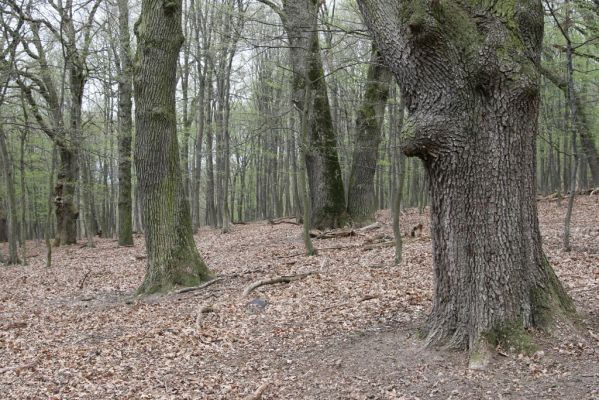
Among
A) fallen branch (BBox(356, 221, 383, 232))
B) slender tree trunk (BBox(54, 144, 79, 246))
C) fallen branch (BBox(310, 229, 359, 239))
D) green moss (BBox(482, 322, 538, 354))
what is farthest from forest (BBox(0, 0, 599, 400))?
slender tree trunk (BBox(54, 144, 79, 246))

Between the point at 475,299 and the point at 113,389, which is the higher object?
the point at 475,299

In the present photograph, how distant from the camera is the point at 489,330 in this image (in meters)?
4.31

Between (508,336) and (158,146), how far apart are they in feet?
21.6

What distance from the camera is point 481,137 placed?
14.0 feet

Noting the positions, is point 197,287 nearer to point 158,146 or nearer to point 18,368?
point 158,146

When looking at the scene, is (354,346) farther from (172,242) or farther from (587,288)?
(172,242)

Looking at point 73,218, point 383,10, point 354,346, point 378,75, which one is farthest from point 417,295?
point 73,218

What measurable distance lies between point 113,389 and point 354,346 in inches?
98.4

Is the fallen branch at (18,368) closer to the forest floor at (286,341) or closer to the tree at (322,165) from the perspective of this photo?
the forest floor at (286,341)

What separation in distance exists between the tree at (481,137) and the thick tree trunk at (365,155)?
30.3ft

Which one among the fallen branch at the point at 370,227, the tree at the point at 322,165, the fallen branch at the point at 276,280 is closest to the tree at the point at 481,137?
the fallen branch at the point at 276,280

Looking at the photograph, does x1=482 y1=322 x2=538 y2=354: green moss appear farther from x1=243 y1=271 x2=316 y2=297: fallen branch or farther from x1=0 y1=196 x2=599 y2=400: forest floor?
x1=243 y1=271 x2=316 y2=297: fallen branch

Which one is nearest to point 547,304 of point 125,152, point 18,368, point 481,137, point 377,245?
point 481,137

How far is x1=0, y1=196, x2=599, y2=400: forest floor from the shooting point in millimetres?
4188
